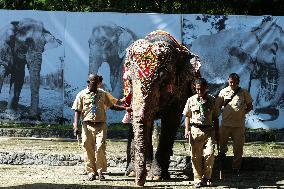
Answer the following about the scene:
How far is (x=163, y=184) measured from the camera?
39.6 feet

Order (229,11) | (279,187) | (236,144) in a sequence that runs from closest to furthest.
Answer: (279,187)
(236,144)
(229,11)

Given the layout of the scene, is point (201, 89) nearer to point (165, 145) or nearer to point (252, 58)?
point (165, 145)

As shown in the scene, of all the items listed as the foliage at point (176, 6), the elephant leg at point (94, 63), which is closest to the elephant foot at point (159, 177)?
the elephant leg at point (94, 63)

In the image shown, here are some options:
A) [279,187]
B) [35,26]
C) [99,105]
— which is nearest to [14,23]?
[35,26]

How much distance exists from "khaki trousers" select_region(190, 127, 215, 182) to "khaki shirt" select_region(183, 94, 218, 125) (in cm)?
15

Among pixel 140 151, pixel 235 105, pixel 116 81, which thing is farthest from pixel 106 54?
pixel 140 151

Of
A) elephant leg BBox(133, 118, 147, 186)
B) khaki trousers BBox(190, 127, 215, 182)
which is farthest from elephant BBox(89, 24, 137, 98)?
elephant leg BBox(133, 118, 147, 186)

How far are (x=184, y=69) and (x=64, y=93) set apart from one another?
9.89 meters

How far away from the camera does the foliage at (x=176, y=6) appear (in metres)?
25.6

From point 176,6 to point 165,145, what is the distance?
44.2 feet

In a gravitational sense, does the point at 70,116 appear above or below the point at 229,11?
below

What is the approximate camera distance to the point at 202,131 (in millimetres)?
11938

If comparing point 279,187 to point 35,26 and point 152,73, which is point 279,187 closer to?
point 152,73

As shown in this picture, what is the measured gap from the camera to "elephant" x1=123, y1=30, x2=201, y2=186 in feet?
37.8
